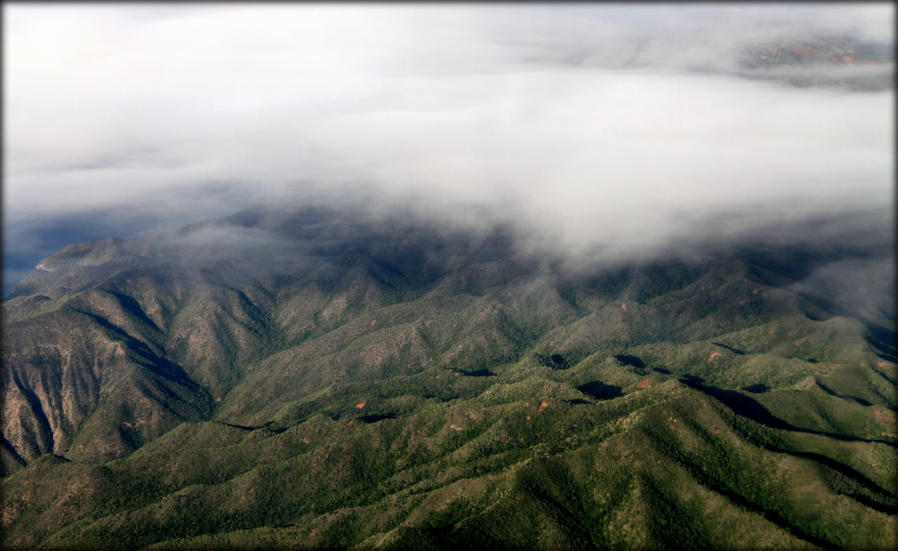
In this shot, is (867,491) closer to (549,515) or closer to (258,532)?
(549,515)

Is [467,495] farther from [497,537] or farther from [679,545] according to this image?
[679,545]

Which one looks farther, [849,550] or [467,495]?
[467,495]

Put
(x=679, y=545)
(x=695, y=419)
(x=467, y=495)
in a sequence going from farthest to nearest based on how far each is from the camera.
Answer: (x=695, y=419) → (x=467, y=495) → (x=679, y=545)

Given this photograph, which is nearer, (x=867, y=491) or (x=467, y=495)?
(x=867, y=491)

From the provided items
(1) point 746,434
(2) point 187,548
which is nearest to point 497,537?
(1) point 746,434

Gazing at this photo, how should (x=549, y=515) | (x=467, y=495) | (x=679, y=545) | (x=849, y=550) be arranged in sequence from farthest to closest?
(x=467, y=495)
(x=549, y=515)
(x=679, y=545)
(x=849, y=550)

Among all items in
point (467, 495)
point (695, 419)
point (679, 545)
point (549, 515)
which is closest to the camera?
point (679, 545)

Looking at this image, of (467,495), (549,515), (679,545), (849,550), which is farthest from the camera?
(467,495)

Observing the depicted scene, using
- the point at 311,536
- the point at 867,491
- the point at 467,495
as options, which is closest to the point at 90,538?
the point at 311,536

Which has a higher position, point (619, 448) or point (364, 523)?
point (619, 448)
